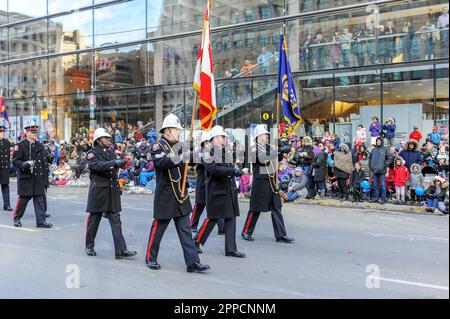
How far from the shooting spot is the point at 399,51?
17.6 meters

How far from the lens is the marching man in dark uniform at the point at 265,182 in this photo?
8.13 m

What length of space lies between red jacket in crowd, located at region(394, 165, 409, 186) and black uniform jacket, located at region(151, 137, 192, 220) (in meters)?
8.24

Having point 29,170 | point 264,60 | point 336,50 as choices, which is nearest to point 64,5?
point 264,60

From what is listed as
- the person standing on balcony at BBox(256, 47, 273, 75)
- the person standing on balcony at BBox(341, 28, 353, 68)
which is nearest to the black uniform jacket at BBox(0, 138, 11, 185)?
the person standing on balcony at BBox(256, 47, 273, 75)

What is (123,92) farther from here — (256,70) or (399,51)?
(399,51)

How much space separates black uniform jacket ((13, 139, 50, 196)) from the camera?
9.60m

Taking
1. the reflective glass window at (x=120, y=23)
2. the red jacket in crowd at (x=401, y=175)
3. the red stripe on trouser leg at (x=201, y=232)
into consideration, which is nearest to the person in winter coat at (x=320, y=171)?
the red jacket in crowd at (x=401, y=175)

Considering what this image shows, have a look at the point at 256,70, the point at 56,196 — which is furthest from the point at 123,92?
the point at 56,196

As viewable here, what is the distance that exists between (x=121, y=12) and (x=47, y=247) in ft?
66.3

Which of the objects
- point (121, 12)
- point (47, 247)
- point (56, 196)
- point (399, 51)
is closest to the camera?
point (47, 247)

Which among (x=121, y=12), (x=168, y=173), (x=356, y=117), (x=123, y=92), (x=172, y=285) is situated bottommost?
(x=172, y=285)

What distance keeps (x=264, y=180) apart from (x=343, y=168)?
21.0 feet
